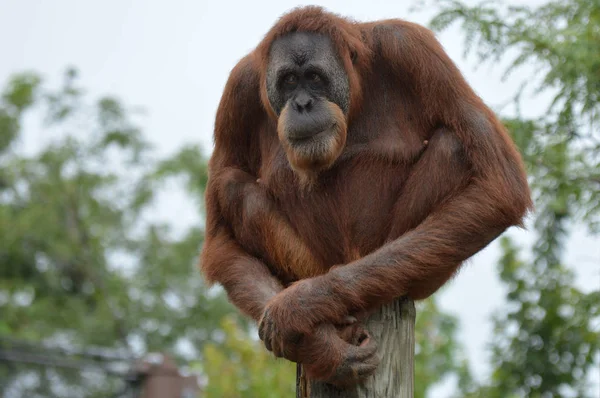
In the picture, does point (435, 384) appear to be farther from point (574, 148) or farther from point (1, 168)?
point (1, 168)

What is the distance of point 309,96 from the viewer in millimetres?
4938

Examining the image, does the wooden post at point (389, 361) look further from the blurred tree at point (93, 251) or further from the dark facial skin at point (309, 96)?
the blurred tree at point (93, 251)

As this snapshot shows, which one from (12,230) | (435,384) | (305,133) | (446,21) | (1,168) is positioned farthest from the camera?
(1,168)

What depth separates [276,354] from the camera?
15.4ft

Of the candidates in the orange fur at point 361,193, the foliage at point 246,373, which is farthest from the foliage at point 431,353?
the orange fur at point 361,193

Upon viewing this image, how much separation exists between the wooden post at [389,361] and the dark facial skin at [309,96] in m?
0.89

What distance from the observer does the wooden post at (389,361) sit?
4.57 metres

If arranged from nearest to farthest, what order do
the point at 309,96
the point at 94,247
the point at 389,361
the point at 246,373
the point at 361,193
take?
the point at 389,361 < the point at 309,96 < the point at 361,193 < the point at 246,373 < the point at 94,247

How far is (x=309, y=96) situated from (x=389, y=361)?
145 cm

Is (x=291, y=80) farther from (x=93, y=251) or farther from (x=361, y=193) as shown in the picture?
(x=93, y=251)

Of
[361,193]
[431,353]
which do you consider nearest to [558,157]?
[361,193]

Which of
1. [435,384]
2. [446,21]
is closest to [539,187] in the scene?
[446,21]

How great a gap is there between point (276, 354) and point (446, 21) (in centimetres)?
320

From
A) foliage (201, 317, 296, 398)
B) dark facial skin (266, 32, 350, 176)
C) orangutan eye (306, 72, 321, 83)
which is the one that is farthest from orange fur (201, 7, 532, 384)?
foliage (201, 317, 296, 398)
